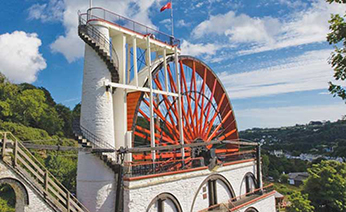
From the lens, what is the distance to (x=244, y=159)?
16.7 meters

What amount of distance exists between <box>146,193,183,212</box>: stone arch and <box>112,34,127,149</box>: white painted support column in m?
2.95

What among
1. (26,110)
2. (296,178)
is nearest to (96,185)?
(26,110)

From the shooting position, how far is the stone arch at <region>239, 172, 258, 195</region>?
52.9 feet

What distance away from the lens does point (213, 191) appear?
44.6 feet

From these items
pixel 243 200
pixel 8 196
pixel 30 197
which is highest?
pixel 30 197

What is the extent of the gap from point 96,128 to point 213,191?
705 cm

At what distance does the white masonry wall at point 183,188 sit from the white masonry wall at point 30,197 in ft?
9.59

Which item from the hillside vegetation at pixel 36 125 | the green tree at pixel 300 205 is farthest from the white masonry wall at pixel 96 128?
the green tree at pixel 300 205

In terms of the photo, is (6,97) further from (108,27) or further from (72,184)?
(108,27)

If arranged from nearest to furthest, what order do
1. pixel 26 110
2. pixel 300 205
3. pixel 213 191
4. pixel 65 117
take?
pixel 213 191 < pixel 300 205 < pixel 26 110 < pixel 65 117

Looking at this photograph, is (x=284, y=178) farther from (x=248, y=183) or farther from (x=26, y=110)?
(x=26, y=110)

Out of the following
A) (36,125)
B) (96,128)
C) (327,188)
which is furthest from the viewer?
(36,125)

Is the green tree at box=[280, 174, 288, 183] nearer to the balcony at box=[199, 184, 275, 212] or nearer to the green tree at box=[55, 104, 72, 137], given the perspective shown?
the balcony at box=[199, 184, 275, 212]

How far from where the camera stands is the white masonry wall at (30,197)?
6949 mm
